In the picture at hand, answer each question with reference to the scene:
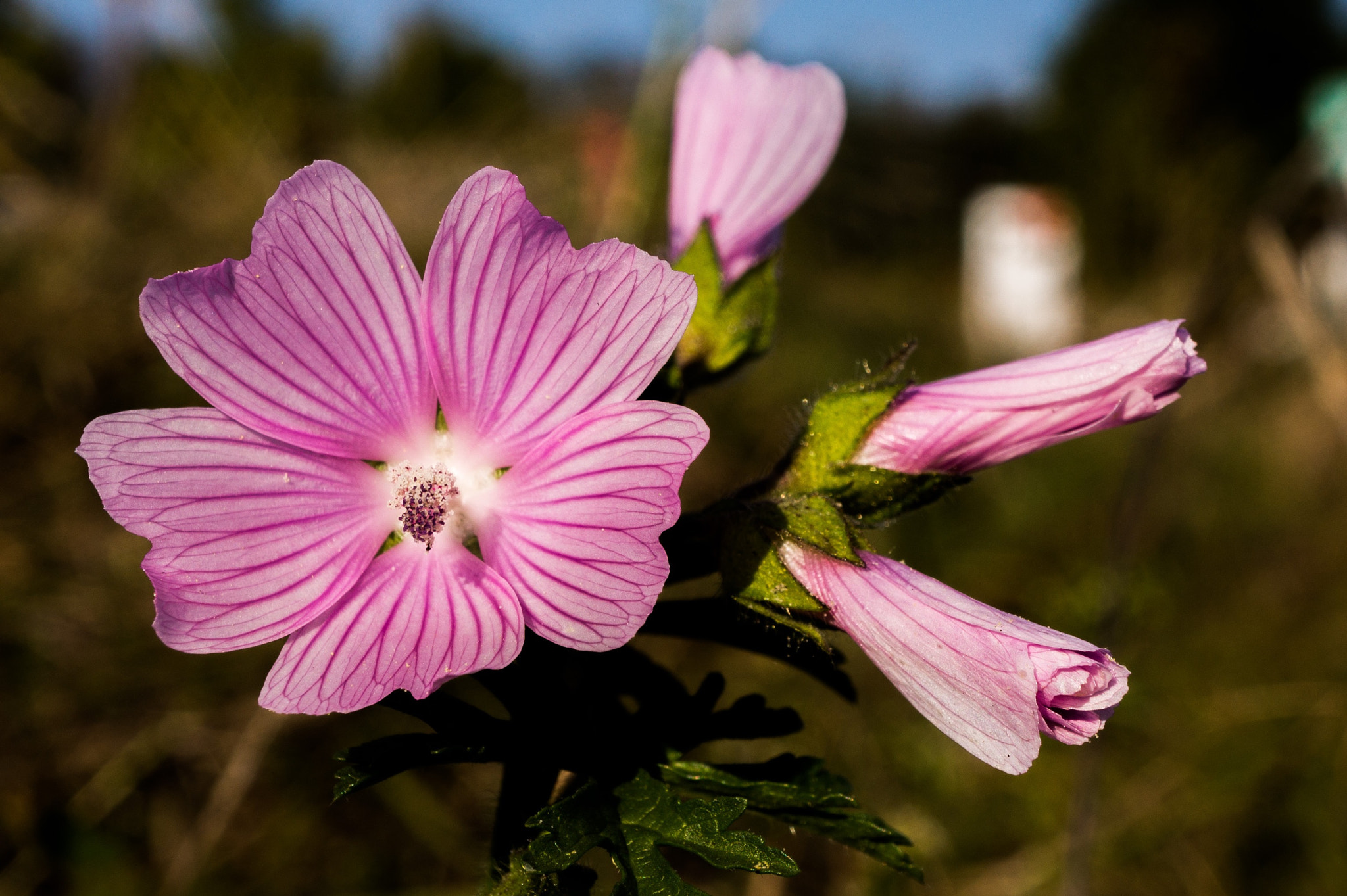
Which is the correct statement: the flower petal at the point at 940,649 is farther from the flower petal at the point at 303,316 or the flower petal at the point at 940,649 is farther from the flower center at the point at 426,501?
the flower petal at the point at 303,316

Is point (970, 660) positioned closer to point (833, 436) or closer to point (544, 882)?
point (833, 436)

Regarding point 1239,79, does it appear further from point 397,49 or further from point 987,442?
point 987,442

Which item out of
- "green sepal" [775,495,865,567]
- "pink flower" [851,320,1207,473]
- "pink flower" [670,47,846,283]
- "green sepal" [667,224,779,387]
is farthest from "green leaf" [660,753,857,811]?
"pink flower" [670,47,846,283]

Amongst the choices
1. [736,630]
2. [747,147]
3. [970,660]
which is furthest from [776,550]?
[747,147]

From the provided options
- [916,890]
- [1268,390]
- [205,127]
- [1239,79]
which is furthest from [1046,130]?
[916,890]

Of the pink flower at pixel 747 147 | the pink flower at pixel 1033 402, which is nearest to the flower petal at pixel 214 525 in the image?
the pink flower at pixel 1033 402

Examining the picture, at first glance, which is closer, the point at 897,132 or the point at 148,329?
the point at 148,329
